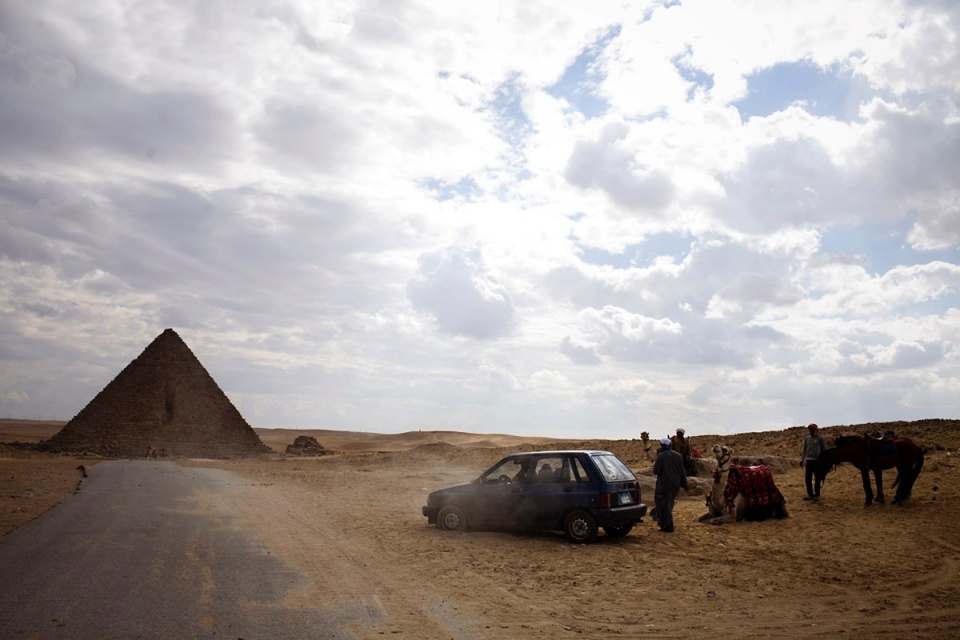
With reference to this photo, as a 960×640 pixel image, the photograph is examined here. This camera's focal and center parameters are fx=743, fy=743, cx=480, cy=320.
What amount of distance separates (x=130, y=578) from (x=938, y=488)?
17.2 meters

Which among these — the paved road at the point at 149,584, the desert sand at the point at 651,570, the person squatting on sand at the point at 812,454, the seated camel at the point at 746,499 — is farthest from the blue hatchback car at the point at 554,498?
the person squatting on sand at the point at 812,454

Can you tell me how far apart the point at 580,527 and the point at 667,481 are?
2.25 m

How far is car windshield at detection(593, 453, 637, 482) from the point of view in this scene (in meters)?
13.2

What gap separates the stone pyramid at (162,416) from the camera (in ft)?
207

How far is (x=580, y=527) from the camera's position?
42.4 feet

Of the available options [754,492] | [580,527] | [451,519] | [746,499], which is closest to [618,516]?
[580,527]

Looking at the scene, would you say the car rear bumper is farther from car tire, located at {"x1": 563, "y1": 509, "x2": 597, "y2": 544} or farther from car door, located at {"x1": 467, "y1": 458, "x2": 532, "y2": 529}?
car door, located at {"x1": 467, "y1": 458, "x2": 532, "y2": 529}

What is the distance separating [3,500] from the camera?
64.0 ft

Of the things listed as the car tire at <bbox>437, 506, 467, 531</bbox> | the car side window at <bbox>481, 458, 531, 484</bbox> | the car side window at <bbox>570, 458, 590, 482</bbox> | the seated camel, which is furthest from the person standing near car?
the car tire at <bbox>437, 506, 467, 531</bbox>

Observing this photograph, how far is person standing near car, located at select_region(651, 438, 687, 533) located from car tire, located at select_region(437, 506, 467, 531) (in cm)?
370

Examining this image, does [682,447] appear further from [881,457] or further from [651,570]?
[651,570]

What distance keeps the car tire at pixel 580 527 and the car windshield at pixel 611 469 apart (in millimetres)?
750

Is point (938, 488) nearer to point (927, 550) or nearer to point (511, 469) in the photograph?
point (927, 550)

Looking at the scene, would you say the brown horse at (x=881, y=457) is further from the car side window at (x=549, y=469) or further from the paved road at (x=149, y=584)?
the paved road at (x=149, y=584)
